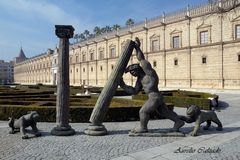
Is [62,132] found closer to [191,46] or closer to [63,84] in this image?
[63,84]

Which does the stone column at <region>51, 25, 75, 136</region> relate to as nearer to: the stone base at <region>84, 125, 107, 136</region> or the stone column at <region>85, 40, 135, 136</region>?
the stone base at <region>84, 125, 107, 136</region>

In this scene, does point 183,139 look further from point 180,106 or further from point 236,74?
point 236,74

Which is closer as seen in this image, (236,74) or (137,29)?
(236,74)

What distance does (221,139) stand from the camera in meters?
7.54

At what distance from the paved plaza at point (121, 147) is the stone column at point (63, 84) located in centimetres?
46

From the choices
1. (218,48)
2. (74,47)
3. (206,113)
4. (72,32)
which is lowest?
(206,113)

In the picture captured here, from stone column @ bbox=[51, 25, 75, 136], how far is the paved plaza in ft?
1.51

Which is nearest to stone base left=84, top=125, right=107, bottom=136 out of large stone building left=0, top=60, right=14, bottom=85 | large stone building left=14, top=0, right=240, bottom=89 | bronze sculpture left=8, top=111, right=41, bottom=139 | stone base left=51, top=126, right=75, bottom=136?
stone base left=51, top=126, right=75, bottom=136

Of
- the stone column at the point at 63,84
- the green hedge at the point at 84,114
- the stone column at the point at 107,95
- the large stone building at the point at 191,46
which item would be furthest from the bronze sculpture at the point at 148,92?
the large stone building at the point at 191,46

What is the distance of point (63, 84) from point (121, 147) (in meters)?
2.76

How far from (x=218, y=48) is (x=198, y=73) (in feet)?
13.2

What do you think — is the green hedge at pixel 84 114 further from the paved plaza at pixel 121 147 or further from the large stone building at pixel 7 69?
the large stone building at pixel 7 69

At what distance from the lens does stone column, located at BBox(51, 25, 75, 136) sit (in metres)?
8.34

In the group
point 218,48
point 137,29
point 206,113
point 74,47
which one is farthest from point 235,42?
point 74,47
